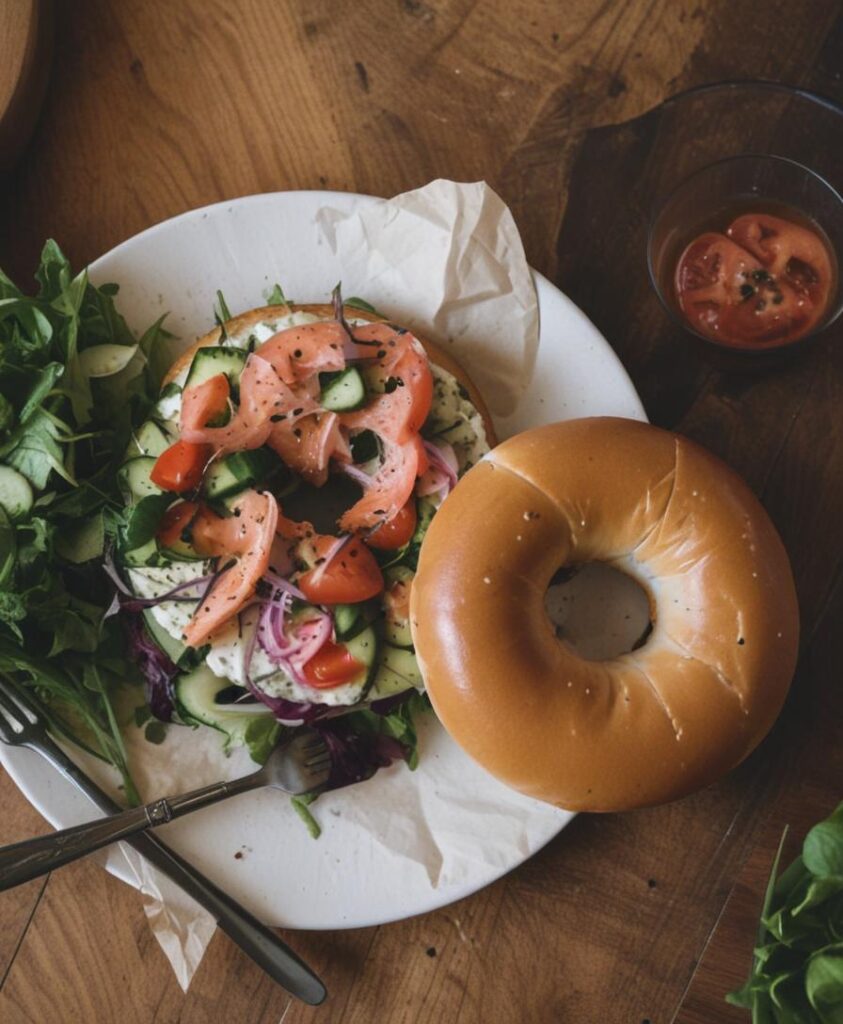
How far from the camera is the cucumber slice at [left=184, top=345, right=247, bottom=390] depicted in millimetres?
1694

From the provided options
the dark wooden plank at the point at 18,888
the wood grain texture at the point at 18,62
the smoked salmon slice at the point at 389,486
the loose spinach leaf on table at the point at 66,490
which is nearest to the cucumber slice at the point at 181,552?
the loose spinach leaf on table at the point at 66,490

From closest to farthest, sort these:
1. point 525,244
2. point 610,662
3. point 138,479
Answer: point 610,662 < point 138,479 < point 525,244

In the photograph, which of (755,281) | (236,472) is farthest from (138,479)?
(755,281)

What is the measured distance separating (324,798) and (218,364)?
0.78 meters

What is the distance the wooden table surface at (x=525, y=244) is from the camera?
71.8 inches

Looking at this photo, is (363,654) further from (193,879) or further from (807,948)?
(807,948)

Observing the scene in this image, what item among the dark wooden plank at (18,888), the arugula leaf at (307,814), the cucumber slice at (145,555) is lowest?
the dark wooden plank at (18,888)

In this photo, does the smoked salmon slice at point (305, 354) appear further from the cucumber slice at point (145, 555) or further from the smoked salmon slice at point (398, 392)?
the cucumber slice at point (145, 555)

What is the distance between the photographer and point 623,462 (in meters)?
1.58

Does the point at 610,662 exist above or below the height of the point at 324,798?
above

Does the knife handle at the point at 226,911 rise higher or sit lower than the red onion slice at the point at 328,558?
lower

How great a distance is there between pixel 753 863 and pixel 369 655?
0.69 meters

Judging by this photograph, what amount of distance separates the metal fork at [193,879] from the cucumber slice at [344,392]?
0.66 meters

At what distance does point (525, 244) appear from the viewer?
1.94m
